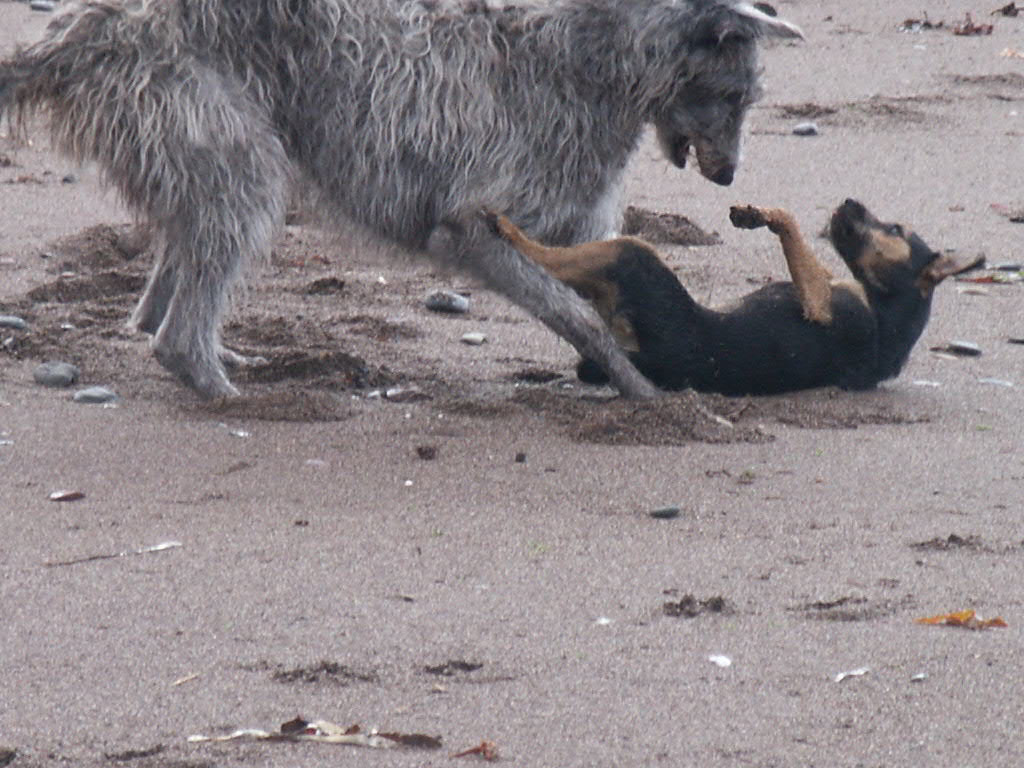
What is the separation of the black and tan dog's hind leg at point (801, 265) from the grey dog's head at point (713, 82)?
327 millimetres

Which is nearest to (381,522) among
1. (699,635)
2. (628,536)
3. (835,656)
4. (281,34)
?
(628,536)

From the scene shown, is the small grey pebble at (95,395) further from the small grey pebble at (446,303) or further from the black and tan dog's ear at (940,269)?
the black and tan dog's ear at (940,269)

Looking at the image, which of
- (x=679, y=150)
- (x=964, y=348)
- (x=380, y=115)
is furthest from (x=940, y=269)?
(x=380, y=115)

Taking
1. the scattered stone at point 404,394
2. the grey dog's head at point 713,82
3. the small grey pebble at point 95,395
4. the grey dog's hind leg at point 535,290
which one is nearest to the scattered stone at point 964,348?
Answer: the grey dog's head at point 713,82

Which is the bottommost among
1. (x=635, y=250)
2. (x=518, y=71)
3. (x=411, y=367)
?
(x=411, y=367)

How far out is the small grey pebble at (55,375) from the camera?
6.43 m

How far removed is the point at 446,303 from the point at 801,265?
170 cm

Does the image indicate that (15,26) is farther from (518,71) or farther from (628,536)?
(628,536)

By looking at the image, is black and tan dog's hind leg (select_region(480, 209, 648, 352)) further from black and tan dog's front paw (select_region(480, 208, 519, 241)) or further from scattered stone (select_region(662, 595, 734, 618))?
scattered stone (select_region(662, 595, 734, 618))

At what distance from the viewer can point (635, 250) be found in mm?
6438

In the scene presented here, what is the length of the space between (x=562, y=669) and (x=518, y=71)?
2940 millimetres

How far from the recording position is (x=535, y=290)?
253 inches

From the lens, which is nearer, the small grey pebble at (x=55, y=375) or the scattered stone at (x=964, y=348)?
the small grey pebble at (x=55, y=375)

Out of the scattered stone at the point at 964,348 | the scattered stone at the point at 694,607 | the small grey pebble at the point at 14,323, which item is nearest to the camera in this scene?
the scattered stone at the point at 694,607
